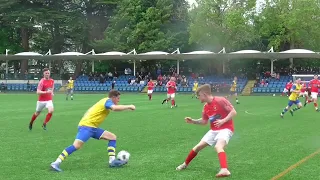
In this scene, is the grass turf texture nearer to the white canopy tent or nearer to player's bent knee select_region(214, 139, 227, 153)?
player's bent knee select_region(214, 139, 227, 153)

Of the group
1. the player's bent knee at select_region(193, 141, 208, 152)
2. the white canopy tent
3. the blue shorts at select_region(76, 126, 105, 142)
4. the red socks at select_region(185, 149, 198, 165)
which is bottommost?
the red socks at select_region(185, 149, 198, 165)

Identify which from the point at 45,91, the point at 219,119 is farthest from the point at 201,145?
the point at 45,91

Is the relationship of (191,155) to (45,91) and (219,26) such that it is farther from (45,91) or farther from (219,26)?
(219,26)

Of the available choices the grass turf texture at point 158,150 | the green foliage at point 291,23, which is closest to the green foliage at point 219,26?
the green foliage at point 291,23

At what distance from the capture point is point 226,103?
839 cm

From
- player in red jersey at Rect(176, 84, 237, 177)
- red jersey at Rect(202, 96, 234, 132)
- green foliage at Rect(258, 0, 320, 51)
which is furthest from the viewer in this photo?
green foliage at Rect(258, 0, 320, 51)

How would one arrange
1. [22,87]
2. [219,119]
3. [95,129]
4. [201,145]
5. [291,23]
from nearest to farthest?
[219,119] → [201,145] → [95,129] → [291,23] → [22,87]

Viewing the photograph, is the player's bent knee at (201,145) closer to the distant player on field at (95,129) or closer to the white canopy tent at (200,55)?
the distant player on field at (95,129)

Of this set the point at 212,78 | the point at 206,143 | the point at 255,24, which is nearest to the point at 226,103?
the point at 206,143

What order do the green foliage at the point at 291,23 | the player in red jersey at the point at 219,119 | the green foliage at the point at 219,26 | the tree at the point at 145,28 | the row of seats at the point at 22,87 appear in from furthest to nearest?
the tree at the point at 145,28 → the green foliage at the point at 219,26 → the row of seats at the point at 22,87 → the green foliage at the point at 291,23 → the player in red jersey at the point at 219,119

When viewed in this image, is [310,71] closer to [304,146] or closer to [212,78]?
[212,78]

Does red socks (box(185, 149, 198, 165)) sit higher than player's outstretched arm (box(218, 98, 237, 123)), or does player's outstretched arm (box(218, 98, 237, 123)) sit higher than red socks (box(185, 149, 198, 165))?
player's outstretched arm (box(218, 98, 237, 123))

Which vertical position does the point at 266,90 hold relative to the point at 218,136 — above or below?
below

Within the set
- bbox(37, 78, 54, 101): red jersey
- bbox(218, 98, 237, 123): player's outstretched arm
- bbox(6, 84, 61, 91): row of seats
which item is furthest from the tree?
bbox(218, 98, 237, 123): player's outstretched arm
